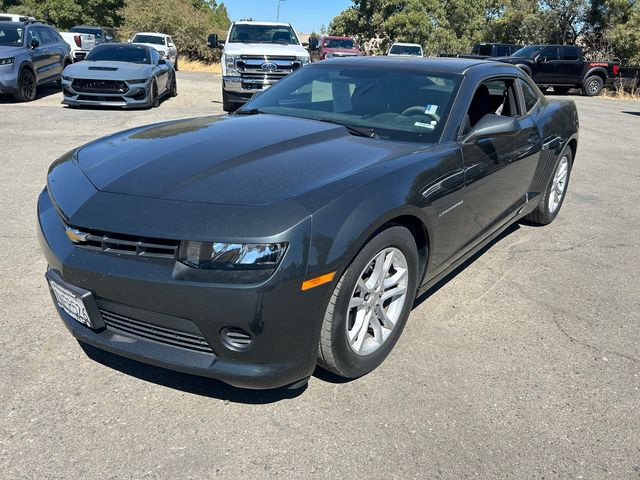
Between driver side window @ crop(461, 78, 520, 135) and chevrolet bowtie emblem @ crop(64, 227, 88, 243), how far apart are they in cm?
233

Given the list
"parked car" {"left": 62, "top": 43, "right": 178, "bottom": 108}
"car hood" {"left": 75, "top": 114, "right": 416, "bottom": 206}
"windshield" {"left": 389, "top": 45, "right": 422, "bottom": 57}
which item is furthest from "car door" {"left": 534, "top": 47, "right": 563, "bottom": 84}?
"car hood" {"left": 75, "top": 114, "right": 416, "bottom": 206}

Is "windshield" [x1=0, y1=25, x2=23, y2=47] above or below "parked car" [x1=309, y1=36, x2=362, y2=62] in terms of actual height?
below

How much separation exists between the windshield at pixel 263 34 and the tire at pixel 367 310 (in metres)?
10.6

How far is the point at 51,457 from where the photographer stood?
87.4 inches

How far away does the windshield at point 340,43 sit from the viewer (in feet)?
81.0

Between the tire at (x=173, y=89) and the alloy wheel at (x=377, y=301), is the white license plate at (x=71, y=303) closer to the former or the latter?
the alloy wheel at (x=377, y=301)

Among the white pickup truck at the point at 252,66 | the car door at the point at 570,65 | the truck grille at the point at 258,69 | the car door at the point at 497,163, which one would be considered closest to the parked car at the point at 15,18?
the white pickup truck at the point at 252,66

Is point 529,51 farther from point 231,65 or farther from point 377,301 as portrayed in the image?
point 377,301

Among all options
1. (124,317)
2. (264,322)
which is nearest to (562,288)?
(264,322)

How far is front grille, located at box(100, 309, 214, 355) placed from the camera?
91.7 inches

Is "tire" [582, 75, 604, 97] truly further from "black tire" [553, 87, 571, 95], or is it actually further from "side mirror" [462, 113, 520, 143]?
"side mirror" [462, 113, 520, 143]

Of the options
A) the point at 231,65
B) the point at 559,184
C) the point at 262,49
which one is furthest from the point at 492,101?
the point at 262,49

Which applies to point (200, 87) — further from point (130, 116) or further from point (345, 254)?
point (345, 254)

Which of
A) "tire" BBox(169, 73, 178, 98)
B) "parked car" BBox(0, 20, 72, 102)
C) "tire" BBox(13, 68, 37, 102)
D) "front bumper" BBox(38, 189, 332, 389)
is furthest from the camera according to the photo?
"tire" BBox(169, 73, 178, 98)
